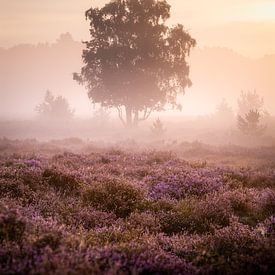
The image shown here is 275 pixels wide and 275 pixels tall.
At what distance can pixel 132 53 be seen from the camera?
44.7 meters

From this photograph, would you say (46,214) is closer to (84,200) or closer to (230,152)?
(84,200)

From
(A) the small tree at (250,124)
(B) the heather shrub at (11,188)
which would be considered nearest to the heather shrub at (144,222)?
(B) the heather shrub at (11,188)

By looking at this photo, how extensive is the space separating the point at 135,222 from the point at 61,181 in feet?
11.9

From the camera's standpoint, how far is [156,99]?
46.7 metres

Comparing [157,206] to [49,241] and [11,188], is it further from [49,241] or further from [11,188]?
[49,241]

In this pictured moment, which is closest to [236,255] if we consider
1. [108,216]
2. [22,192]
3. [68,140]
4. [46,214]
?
[108,216]

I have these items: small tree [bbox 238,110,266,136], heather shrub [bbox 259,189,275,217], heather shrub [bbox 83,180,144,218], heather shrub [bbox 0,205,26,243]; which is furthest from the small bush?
small tree [bbox 238,110,266,136]

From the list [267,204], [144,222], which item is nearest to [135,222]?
[144,222]

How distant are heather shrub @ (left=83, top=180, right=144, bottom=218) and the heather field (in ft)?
0.08

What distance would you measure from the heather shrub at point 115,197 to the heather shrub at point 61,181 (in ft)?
2.69

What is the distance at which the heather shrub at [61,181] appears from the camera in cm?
1120

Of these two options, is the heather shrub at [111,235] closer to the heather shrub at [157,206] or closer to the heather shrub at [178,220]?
the heather shrub at [178,220]

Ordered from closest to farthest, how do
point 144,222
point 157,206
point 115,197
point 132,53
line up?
point 144,222 → point 157,206 → point 115,197 → point 132,53

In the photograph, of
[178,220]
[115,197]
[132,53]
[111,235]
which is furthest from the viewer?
[132,53]
